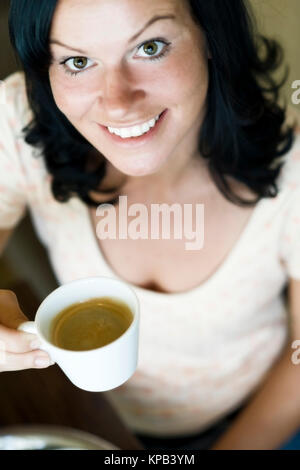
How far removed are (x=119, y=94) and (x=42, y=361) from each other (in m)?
0.24

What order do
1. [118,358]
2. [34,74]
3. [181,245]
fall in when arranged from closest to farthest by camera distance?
1. [118,358]
2. [34,74]
3. [181,245]

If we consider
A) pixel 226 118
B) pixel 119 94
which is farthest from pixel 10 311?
pixel 226 118

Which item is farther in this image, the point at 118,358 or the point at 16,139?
the point at 16,139

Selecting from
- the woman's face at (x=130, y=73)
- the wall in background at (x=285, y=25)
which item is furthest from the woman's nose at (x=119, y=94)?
the wall in background at (x=285, y=25)

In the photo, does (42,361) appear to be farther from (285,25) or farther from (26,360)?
(285,25)

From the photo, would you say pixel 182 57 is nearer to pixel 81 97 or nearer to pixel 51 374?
pixel 81 97

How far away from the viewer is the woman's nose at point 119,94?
0.45 meters

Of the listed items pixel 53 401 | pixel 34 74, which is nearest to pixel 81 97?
pixel 34 74

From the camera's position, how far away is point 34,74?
1.67 feet

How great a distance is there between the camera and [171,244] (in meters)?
0.61

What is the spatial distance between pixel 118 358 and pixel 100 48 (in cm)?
25

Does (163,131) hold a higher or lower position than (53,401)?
higher

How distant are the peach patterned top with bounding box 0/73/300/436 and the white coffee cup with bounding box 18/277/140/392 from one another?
0.57ft
